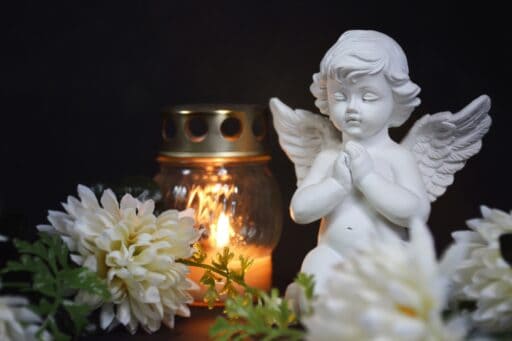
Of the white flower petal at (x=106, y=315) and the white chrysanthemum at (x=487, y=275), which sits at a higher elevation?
the white chrysanthemum at (x=487, y=275)

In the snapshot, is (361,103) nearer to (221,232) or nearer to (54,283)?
(221,232)

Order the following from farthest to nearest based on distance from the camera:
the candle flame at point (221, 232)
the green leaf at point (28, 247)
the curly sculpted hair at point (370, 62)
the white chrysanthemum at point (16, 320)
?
the candle flame at point (221, 232) → the curly sculpted hair at point (370, 62) → the green leaf at point (28, 247) → the white chrysanthemum at point (16, 320)

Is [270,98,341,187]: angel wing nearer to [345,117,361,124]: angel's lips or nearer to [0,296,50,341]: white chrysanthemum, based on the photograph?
[345,117,361,124]: angel's lips

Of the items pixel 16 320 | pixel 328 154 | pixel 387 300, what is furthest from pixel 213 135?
pixel 387 300

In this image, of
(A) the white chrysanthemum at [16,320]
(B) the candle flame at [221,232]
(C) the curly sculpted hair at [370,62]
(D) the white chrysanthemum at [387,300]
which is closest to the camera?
(D) the white chrysanthemum at [387,300]

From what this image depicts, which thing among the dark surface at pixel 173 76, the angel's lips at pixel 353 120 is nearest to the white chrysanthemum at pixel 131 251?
the angel's lips at pixel 353 120

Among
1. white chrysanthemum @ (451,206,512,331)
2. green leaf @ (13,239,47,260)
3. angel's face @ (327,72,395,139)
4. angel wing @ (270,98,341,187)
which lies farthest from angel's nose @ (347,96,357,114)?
green leaf @ (13,239,47,260)

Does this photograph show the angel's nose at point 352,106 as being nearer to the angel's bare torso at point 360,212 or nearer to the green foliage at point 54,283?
the angel's bare torso at point 360,212

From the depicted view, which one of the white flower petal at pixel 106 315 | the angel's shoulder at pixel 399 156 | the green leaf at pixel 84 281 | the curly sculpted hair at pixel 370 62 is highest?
the curly sculpted hair at pixel 370 62
